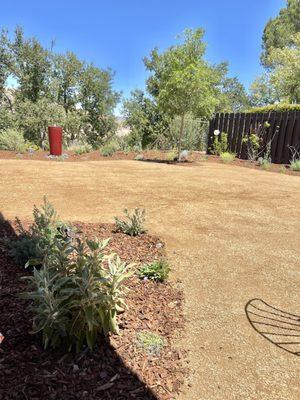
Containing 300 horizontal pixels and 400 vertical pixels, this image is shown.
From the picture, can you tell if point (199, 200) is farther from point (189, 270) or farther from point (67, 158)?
point (67, 158)

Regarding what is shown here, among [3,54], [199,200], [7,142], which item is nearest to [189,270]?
[199,200]

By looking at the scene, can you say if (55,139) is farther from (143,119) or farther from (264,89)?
(264,89)

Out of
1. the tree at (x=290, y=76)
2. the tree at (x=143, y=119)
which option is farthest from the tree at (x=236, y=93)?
the tree at (x=143, y=119)

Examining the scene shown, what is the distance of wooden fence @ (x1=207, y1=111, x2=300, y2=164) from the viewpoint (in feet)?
37.3

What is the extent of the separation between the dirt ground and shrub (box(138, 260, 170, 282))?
16cm

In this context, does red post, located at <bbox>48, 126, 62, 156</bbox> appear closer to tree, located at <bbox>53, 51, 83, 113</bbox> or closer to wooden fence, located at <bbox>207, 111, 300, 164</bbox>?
wooden fence, located at <bbox>207, 111, 300, 164</bbox>

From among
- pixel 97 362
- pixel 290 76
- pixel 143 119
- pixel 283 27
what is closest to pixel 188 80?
pixel 97 362

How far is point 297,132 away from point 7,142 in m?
9.65

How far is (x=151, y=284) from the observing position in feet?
9.57

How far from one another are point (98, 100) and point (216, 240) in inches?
833

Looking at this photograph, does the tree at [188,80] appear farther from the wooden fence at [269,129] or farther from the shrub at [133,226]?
the shrub at [133,226]

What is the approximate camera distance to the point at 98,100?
23.5 meters

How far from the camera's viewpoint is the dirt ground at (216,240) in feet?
6.79

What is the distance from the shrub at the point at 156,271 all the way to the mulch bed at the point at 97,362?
0.97ft
